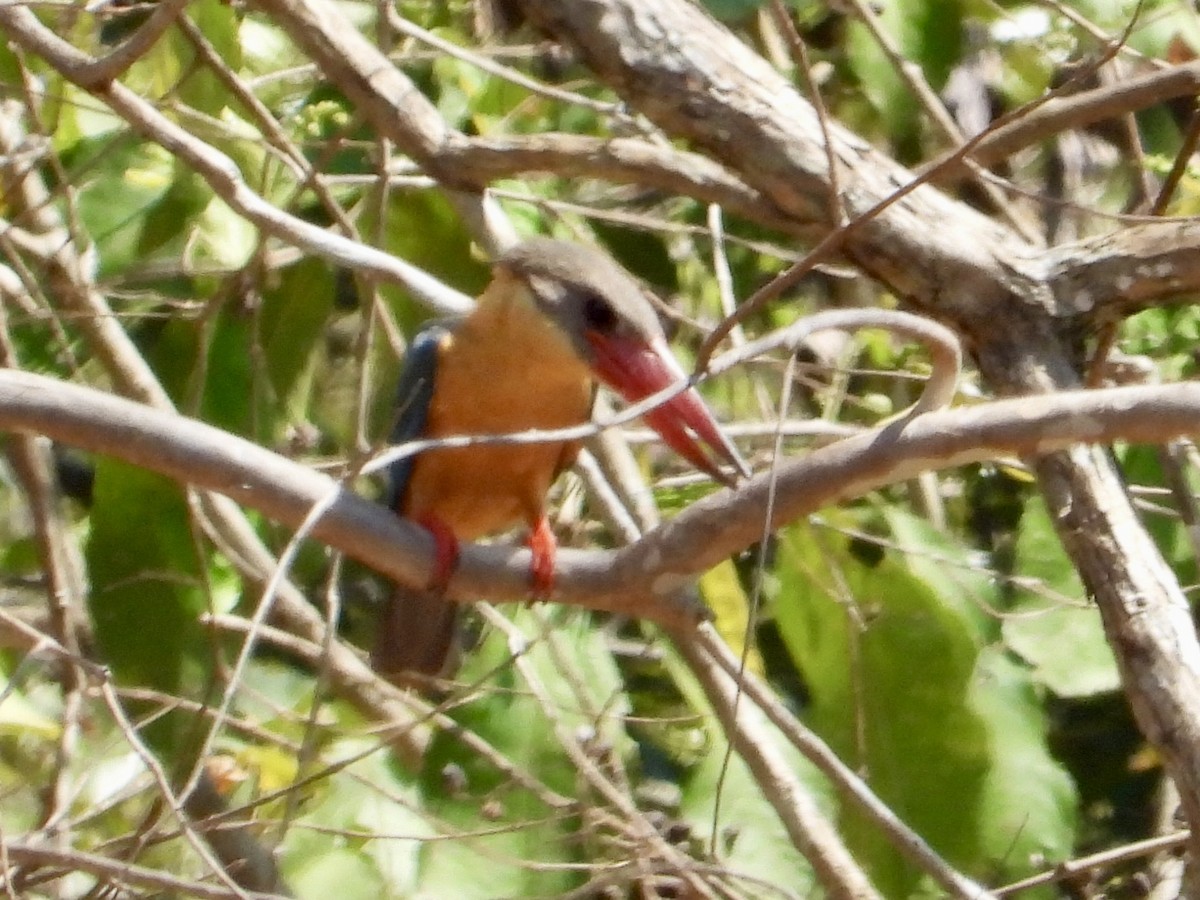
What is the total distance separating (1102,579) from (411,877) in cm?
105

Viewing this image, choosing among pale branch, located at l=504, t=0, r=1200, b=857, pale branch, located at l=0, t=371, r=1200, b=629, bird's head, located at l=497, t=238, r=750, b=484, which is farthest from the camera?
bird's head, located at l=497, t=238, r=750, b=484

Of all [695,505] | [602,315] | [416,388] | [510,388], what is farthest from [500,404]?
[695,505]

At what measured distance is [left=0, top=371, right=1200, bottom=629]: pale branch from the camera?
1.47m

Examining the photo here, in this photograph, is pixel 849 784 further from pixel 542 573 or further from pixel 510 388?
pixel 510 388

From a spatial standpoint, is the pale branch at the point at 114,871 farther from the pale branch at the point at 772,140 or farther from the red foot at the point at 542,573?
the pale branch at the point at 772,140

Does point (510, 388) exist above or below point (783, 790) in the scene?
above

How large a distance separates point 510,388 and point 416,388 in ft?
0.52

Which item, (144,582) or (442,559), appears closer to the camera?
(442,559)

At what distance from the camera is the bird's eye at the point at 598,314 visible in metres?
2.25

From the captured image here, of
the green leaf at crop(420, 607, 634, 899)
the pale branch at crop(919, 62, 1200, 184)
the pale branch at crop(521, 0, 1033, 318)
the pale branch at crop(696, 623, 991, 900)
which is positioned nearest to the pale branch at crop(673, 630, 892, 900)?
the pale branch at crop(696, 623, 991, 900)

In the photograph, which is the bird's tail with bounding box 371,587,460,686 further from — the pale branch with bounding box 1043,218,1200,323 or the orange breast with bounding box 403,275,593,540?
the pale branch with bounding box 1043,218,1200,323

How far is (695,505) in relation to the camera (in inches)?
66.0

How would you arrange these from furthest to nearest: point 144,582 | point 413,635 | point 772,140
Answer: point 413,635, point 144,582, point 772,140

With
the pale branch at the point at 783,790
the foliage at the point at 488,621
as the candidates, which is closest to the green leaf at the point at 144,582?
the foliage at the point at 488,621
